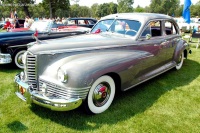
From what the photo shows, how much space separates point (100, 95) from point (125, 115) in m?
0.57

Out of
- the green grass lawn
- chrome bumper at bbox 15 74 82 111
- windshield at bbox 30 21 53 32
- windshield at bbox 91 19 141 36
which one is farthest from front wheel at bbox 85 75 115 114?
windshield at bbox 30 21 53 32

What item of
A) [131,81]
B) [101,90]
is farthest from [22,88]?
[131,81]

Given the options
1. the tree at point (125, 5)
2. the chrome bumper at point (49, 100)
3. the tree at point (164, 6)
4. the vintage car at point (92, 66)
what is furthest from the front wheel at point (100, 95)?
the tree at point (164, 6)

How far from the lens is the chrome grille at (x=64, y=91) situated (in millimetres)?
2732

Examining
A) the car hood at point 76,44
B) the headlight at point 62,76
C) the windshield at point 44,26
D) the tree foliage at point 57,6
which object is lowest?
the headlight at point 62,76

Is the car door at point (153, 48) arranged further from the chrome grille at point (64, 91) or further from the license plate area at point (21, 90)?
the license plate area at point (21, 90)

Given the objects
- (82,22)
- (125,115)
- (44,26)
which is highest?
(82,22)

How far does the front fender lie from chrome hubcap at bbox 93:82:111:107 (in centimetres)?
27

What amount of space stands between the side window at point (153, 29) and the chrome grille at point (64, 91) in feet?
6.59

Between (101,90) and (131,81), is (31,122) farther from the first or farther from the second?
(131,81)

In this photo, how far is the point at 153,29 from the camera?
453cm

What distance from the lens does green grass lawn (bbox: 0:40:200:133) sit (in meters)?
2.92

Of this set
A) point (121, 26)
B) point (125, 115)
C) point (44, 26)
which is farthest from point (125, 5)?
point (125, 115)

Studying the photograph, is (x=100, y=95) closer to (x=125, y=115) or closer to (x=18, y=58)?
(x=125, y=115)
